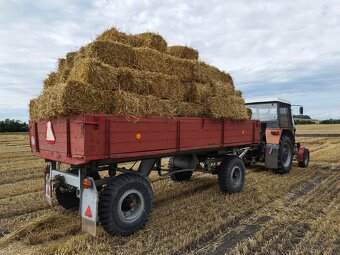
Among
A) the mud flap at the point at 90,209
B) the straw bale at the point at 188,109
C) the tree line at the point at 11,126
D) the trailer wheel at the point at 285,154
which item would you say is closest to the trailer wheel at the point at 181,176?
the straw bale at the point at 188,109

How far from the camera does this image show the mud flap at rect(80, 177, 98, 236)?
14.7 ft

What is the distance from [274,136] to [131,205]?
244 inches

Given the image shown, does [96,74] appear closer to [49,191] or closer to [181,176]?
[49,191]

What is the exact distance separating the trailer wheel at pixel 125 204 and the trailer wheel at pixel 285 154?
5.76 m

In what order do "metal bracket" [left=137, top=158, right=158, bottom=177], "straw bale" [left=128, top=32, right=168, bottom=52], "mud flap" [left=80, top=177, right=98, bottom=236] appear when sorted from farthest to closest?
"straw bale" [left=128, top=32, right=168, bottom=52] < "metal bracket" [left=137, top=158, right=158, bottom=177] < "mud flap" [left=80, top=177, right=98, bottom=236]

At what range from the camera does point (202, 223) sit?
524 cm

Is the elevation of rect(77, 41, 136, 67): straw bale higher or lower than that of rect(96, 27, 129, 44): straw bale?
lower

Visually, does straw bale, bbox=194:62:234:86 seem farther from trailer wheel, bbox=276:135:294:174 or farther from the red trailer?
trailer wheel, bbox=276:135:294:174

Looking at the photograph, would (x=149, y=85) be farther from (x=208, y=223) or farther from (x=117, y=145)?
(x=208, y=223)

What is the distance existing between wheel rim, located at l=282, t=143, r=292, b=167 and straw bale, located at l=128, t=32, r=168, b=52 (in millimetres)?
5508

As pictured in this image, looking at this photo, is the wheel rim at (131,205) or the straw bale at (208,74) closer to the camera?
the wheel rim at (131,205)

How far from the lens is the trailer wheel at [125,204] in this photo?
15.1 ft

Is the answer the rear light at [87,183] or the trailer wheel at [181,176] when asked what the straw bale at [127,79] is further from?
the trailer wheel at [181,176]

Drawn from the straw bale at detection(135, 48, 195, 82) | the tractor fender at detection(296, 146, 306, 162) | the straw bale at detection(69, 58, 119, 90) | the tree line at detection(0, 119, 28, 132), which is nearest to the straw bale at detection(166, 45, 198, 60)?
the straw bale at detection(135, 48, 195, 82)
